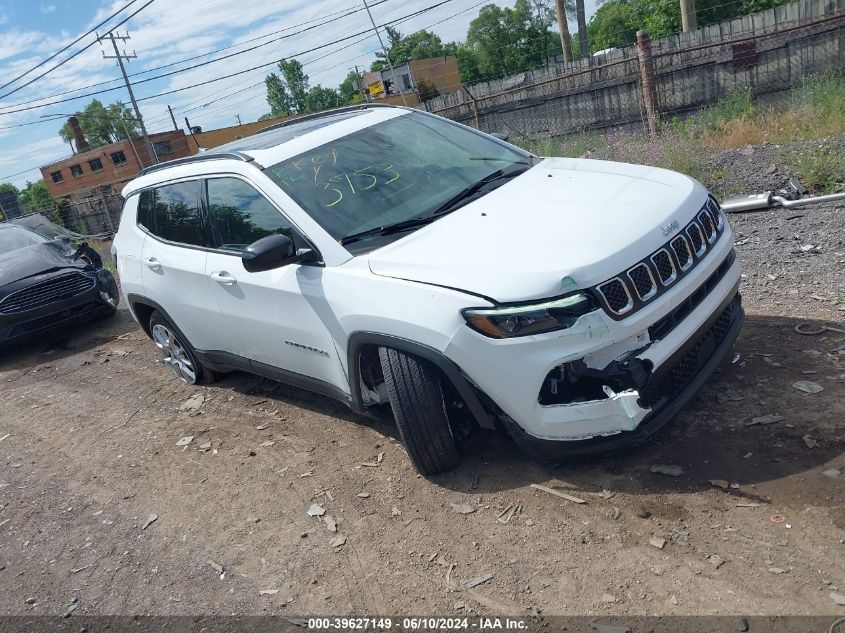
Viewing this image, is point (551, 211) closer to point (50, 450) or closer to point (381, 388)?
point (381, 388)

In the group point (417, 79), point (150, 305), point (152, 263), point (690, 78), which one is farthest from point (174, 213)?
point (417, 79)

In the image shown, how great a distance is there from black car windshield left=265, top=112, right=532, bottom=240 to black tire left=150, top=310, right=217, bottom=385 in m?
2.10

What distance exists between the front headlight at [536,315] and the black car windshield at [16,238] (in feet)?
27.7

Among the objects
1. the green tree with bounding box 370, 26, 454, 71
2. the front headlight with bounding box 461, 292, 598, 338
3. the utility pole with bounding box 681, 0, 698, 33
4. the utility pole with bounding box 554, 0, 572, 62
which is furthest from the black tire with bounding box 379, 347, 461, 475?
the green tree with bounding box 370, 26, 454, 71

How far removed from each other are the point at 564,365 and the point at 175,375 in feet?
14.9

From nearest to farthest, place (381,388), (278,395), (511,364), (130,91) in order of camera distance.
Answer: (511,364)
(381,388)
(278,395)
(130,91)

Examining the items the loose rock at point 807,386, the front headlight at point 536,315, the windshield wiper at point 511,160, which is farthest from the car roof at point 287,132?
the loose rock at point 807,386

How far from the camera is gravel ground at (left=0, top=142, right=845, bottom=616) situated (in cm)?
276

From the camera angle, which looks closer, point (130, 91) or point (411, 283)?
point (411, 283)

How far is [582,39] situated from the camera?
31.9 meters

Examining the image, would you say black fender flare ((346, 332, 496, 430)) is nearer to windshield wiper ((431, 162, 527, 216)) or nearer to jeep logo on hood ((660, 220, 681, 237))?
windshield wiper ((431, 162, 527, 216))

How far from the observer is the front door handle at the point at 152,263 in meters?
5.24

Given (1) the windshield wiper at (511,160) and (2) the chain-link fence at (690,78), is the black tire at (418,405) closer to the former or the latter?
(1) the windshield wiper at (511,160)

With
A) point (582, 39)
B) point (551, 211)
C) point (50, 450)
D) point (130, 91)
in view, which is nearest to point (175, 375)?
point (50, 450)
